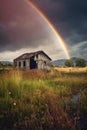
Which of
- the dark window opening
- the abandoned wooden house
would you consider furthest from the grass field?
the dark window opening

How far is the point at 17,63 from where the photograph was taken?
39406mm

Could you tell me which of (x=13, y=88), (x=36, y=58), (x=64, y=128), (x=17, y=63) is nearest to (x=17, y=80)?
(x=13, y=88)

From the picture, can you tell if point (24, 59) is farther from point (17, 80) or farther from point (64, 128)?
point (64, 128)

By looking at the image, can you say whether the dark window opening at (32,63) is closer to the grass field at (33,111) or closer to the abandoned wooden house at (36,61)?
the abandoned wooden house at (36,61)

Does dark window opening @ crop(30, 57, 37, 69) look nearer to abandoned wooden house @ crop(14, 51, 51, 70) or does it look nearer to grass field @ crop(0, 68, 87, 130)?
abandoned wooden house @ crop(14, 51, 51, 70)

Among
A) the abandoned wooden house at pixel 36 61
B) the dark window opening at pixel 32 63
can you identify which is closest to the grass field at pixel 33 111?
the abandoned wooden house at pixel 36 61

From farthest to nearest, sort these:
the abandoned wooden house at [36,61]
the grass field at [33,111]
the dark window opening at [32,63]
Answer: the dark window opening at [32,63] < the abandoned wooden house at [36,61] < the grass field at [33,111]

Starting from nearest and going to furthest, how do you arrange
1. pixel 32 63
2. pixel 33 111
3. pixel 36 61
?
pixel 33 111
pixel 36 61
pixel 32 63

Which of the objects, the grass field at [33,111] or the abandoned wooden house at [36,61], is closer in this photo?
the grass field at [33,111]

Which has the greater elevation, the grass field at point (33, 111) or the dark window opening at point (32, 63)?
the dark window opening at point (32, 63)

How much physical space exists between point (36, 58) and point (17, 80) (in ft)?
90.6

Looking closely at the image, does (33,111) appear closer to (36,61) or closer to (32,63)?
(36,61)

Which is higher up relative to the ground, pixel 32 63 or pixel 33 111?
pixel 32 63

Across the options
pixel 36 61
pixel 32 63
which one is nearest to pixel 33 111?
pixel 36 61
